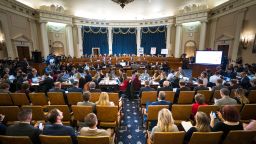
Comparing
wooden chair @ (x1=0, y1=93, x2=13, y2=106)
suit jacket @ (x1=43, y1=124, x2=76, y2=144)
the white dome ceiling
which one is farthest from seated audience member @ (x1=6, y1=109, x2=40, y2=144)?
the white dome ceiling

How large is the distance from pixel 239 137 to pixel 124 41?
18076 millimetres

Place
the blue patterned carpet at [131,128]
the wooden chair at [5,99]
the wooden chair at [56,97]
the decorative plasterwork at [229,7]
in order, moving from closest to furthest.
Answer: the blue patterned carpet at [131,128] → the wooden chair at [5,99] → the wooden chair at [56,97] → the decorative plasterwork at [229,7]

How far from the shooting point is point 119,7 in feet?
53.5

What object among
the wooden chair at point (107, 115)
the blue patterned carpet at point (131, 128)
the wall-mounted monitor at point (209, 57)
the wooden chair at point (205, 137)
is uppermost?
the wall-mounted monitor at point (209, 57)

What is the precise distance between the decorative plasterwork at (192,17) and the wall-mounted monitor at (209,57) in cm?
578

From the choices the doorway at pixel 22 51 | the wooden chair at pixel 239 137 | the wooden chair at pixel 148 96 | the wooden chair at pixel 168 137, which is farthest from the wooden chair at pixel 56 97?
the doorway at pixel 22 51

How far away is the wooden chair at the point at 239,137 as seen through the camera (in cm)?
209

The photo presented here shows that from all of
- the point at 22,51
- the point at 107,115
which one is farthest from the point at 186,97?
the point at 22,51

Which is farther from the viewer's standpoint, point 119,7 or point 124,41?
point 124,41

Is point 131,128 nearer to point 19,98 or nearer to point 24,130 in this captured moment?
point 24,130

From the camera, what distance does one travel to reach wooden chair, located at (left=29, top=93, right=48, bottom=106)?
13.5 ft

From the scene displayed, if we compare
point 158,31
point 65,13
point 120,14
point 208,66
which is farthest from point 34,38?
point 208,66

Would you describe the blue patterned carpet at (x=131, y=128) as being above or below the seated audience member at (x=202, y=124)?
below

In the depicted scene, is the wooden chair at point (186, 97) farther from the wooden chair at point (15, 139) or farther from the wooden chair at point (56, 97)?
the wooden chair at point (15, 139)
